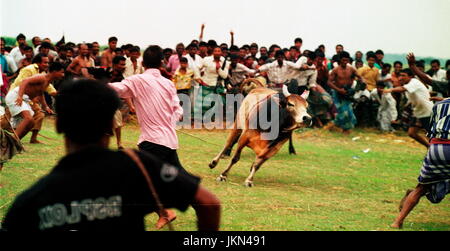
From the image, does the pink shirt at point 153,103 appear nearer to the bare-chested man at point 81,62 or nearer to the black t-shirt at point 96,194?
the black t-shirt at point 96,194

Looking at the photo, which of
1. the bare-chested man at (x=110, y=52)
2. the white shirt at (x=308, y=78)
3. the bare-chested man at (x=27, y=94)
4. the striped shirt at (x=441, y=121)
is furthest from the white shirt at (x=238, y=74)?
the striped shirt at (x=441, y=121)

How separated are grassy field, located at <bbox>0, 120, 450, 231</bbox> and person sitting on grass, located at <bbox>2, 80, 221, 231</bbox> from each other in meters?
3.64

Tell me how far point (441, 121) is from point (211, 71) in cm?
875

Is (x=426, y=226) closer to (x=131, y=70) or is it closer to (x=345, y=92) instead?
(x=131, y=70)

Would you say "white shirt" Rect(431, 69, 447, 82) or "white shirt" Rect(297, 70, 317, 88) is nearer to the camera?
"white shirt" Rect(297, 70, 317, 88)

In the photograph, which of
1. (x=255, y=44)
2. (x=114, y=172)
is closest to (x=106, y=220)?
(x=114, y=172)

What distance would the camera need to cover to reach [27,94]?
9.89 meters

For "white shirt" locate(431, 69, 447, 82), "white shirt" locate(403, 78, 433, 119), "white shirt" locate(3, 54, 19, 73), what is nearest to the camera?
"white shirt" locate(403, 78, 433, 119)

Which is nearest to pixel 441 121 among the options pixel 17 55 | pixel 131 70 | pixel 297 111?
pixel 297 111

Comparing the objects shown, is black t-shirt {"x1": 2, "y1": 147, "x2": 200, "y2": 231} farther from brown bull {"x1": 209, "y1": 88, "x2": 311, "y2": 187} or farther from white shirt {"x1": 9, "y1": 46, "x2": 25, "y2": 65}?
white shirt {"x1": 9, "y1": 46, "x2": 25, "y2": 65}

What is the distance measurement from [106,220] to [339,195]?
6394 millimetres

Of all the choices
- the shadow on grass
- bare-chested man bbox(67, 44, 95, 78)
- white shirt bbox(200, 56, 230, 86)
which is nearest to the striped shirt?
the shadow on grass

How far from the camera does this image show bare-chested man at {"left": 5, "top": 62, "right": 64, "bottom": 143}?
9508 millimetres
